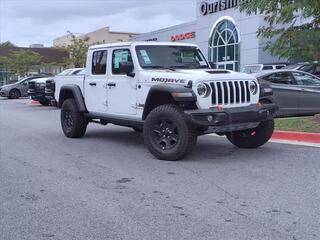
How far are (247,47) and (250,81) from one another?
2830cm

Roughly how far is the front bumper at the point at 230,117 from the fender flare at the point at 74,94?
3578mm

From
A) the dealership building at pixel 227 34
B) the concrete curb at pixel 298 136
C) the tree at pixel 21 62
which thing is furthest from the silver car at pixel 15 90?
the concrete curb at pixel 298 136

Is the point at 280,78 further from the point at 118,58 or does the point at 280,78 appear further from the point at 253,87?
the point at 118,58

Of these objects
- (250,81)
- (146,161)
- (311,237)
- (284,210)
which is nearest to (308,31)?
(250,81)

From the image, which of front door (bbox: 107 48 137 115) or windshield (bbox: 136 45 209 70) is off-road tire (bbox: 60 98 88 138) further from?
windshield (bbox: 136 45 209 70)

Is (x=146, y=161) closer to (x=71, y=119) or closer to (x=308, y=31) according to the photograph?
(x=71, y=119)

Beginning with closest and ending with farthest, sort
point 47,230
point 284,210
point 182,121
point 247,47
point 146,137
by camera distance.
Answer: point 47,230
point 284,210
point 182,121
point 146,137
point 247,47

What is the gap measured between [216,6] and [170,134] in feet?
108

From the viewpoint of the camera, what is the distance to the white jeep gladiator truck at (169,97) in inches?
318

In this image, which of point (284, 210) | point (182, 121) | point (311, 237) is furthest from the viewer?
point (182, 121)

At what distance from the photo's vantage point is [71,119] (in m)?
11.5

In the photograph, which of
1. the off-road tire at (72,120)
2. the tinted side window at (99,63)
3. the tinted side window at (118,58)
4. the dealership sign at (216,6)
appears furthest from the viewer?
the dealership sign at (216,6)

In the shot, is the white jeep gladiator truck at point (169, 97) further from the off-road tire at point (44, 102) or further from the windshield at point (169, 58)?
the off-road tire at point (44, 102)

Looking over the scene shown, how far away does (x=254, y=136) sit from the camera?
941cm
